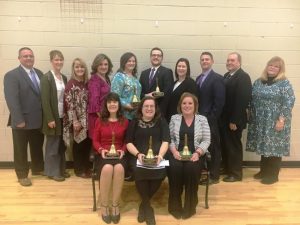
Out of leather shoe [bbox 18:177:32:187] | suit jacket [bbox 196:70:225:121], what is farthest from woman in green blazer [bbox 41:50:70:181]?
suit jacket [bbox 196:70:225:121]

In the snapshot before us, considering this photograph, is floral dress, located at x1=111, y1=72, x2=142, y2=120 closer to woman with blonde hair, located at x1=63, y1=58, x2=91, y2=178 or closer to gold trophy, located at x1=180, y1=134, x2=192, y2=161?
woman with blonde hair, located at x1=63, y1=58, x2=91, y2=178

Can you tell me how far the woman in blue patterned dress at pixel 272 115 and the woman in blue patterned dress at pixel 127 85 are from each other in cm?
148

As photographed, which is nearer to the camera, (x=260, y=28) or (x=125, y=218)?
(x=125, y=218)

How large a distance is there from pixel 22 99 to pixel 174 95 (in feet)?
5.70

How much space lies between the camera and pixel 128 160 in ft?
11.1

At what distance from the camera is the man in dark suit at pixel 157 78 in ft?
12.9

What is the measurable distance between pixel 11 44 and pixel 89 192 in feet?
6.86

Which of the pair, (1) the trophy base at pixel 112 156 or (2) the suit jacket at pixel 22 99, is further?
(2) the suit jacket at pixel 22 99

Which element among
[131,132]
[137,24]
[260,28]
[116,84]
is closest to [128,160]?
[131,132]

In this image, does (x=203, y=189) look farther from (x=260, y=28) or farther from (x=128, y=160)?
(x=260, y=28)

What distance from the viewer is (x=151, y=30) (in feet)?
14.3

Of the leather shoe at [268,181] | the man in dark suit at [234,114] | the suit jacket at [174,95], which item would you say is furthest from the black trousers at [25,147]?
the leather shoe at [268,181]

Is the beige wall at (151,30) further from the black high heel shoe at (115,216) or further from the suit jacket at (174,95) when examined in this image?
the black high heel shoe at (115,216)

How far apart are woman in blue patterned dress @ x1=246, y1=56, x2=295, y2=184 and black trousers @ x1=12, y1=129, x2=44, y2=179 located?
105 inches
